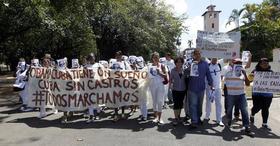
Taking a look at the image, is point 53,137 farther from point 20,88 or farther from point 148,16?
point 148,16

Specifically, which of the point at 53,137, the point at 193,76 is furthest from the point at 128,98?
the point at 53,137

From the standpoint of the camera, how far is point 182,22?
6875 cm

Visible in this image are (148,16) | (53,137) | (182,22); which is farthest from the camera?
(182,22)

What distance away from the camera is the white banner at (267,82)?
1202cm

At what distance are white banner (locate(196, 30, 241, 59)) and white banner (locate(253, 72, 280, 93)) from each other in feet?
3.76

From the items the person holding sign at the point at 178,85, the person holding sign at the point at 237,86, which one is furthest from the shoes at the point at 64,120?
the person holding sign at the point at 237,86

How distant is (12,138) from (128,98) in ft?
12.2

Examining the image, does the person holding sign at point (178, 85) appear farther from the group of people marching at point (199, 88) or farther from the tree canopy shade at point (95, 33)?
the tree canopy shade at point (95, 33)

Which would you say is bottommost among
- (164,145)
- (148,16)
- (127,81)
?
(164,145)

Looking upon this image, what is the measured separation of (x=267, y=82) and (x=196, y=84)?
1870mm

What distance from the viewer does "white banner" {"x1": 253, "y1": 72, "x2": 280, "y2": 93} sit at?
12.0 meters

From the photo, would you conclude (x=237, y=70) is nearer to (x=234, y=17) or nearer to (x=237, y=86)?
(x=237, y=86)

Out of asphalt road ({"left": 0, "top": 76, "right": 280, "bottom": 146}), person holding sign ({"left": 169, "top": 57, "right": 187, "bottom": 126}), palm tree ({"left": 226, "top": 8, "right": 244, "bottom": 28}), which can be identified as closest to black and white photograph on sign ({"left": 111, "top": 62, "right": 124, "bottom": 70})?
asphalt road ({"left": 0, "top": 76, "right": 280, "bottom": 146})

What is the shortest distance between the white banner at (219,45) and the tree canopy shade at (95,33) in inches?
507
